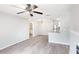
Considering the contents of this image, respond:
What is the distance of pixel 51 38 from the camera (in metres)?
6.59

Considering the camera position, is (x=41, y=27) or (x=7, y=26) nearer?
(x=7, y=26)

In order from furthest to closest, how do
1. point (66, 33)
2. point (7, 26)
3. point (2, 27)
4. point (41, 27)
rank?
point (41, 27) → point (66, 33) → point (7, 26) → point (2, 27)

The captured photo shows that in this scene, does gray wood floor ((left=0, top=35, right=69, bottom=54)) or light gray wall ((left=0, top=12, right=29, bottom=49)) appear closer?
gray wood floor ((left=0, top=35, right=69, bottom=54))

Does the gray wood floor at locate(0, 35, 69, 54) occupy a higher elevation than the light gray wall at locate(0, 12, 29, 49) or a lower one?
lower

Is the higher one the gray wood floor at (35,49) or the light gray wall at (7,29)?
Answer: the light gray wall at (7,29)

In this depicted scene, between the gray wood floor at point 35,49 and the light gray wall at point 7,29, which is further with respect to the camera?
the light gray wall at point 7,29

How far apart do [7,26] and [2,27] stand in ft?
1.13

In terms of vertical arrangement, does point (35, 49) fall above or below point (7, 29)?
below
